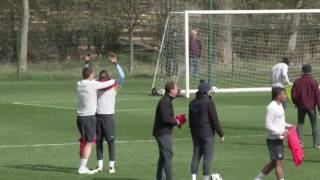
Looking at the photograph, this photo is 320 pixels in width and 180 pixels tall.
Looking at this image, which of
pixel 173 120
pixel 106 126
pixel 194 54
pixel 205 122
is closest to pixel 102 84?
pixel 106 126

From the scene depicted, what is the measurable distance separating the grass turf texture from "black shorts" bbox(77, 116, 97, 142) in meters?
0.70

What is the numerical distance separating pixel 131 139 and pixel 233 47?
18757 millimetres

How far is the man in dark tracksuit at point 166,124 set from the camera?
1395 cm

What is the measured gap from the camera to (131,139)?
20109 millimetres

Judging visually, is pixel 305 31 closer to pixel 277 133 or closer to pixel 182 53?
pixel 182 53

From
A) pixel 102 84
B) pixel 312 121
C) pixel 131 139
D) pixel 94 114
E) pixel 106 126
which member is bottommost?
pixel 131 139

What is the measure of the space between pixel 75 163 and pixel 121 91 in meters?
17.0

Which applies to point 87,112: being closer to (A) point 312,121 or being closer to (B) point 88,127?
(B) point 88,127


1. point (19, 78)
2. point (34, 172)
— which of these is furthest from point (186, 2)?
point (34, 172)

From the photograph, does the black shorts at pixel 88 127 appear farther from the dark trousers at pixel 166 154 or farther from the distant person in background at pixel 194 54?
the distant person in background at pixel 194 54

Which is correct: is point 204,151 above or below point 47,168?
above

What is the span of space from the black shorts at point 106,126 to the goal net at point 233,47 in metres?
→ 14.3

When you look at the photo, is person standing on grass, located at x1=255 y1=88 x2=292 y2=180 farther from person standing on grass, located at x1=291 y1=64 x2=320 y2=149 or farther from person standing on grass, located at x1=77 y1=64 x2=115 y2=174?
person standing on grass, located at x1=291 y1=64 x2=320 y2=149

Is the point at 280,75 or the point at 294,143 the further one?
the point at 280,75
